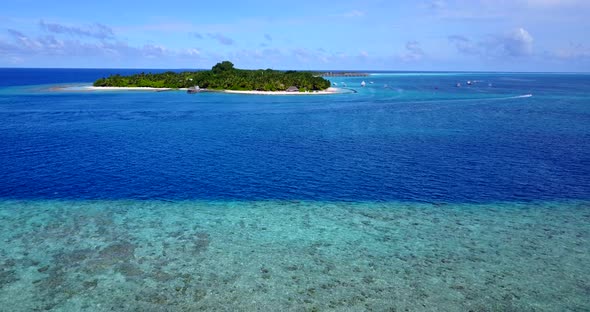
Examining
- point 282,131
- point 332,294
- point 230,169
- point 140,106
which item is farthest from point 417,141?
point 140,106

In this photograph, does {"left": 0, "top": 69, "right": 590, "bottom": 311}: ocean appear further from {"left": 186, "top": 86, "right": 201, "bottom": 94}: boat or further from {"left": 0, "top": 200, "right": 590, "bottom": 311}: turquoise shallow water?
{"left": 186, "top": 86, "right": 201, "bottom": 94}: boat

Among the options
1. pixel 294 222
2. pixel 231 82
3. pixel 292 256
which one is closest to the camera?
pixel 292 256

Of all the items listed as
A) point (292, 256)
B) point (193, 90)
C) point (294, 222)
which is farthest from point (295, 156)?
point (193, 90)

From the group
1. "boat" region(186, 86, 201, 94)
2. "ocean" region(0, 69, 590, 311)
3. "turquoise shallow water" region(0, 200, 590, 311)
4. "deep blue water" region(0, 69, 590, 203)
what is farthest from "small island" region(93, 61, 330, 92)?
"turquoise shallow water" region(0, 200, 590, 311)

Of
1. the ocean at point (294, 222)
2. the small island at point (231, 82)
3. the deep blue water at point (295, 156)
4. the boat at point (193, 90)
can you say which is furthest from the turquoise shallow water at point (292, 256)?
the small island at point (231, 82)

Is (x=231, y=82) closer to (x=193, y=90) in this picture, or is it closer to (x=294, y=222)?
(x=193, y=90)

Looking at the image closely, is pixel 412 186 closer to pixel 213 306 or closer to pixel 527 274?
pixel 527 274

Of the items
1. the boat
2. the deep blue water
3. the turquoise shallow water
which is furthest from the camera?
the boat
